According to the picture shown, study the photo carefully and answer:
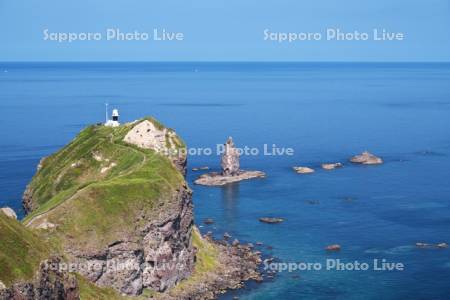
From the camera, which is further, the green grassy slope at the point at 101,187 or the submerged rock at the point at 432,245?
the submerged rock at the point at 432,245

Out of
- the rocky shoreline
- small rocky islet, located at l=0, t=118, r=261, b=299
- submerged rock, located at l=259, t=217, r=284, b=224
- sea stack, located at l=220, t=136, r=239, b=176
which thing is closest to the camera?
small rocky islet, located at l=0, t=118, r=261, b=299

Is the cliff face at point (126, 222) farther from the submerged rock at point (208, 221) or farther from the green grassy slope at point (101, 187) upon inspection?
the submerged rock at point (208, 221)

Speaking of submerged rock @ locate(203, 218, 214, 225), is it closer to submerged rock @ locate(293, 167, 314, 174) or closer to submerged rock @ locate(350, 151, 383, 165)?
submerged rock @ locate(293, 167, 314, 174)

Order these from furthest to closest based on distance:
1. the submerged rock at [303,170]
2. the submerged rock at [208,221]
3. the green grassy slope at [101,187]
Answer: the submerged rock at [303,170] → the submerged rock at [208,221] → the green grassy slope at [101,187]

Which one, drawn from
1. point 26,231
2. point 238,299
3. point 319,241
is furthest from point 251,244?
point 26,231

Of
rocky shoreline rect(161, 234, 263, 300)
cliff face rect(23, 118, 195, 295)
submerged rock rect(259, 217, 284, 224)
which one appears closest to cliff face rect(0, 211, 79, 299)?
cliff face rect(23, 118, 195, 295)

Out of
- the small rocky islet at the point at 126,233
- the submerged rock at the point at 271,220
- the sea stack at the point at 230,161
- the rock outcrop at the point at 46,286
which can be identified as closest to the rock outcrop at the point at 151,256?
the small rocky islet at the point at 126,233
